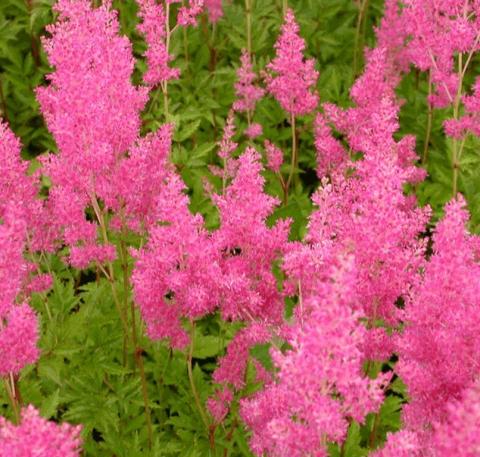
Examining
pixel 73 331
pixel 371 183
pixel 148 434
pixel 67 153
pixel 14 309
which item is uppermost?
pixel 371 183

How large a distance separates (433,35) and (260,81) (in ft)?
8.93

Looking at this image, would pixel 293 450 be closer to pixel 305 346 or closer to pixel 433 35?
pixel 305 346

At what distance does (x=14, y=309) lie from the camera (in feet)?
8.88

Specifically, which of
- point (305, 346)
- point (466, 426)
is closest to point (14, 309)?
point (305, 346)

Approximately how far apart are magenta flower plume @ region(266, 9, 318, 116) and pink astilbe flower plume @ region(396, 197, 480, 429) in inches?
91.9

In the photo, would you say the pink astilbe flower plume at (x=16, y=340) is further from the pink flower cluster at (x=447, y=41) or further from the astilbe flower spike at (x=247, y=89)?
the astilbe flower spike at (x=247, y=89)

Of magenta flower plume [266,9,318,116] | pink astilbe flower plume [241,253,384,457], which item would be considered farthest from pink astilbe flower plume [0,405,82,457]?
magenta flower plume [266,9,318,116]

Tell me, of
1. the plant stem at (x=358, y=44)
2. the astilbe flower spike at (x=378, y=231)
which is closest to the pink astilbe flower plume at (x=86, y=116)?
the astilbe flower spike at (x=378, y=231)

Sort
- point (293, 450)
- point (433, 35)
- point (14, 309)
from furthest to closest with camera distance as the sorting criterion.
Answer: point (433, 35) < point (14, 309) < point (293, 450)

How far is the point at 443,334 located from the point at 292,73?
8.88 ft

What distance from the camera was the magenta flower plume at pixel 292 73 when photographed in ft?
15.5

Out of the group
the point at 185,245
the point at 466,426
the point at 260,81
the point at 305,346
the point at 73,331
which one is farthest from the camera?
the point at 260,81

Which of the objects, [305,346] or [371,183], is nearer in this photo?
[305,346]

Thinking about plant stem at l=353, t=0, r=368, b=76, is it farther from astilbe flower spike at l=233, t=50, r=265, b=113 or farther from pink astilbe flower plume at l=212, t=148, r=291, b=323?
pink astilbe flower plume at l=212, t=148, r=291, b=323
